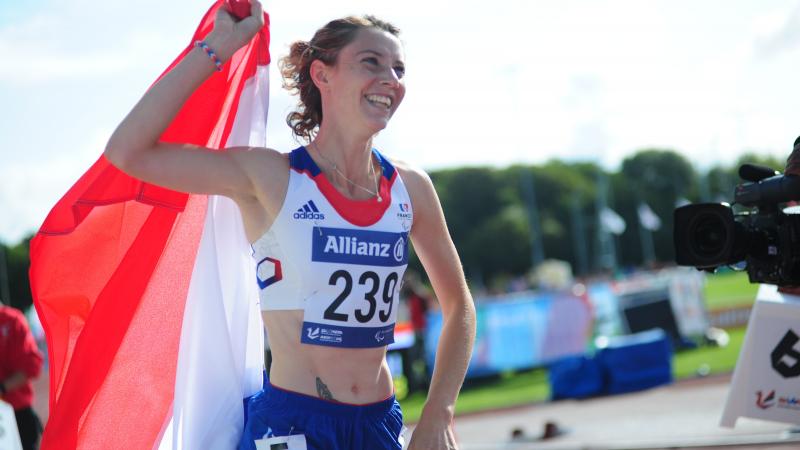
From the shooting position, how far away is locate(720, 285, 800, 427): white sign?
4.84 metres

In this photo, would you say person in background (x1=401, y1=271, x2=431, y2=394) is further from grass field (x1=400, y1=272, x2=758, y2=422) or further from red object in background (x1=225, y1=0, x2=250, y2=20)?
red object in background (x1=225, y1=0, x2=250, y2=20)

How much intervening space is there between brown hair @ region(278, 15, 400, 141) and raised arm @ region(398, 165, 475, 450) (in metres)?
0.41

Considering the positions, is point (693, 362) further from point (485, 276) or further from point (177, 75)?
point (485, 276)

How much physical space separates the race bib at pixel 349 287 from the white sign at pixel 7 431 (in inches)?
132

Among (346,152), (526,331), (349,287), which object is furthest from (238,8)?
(526,331)

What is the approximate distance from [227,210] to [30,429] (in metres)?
4.53

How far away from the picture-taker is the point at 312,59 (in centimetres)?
336

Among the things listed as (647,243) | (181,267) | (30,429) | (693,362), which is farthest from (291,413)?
(647,243)

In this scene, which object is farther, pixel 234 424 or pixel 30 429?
pixel 30 429

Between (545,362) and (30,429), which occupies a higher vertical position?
(30,429)

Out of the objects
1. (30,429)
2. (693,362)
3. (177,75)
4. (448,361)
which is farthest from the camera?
(693,362)

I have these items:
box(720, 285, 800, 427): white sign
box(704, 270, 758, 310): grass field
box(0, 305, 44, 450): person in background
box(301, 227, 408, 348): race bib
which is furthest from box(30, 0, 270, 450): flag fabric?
box(704, 270, 758, 310): grass field

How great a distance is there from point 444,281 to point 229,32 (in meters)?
1.12

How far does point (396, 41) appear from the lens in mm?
3307
